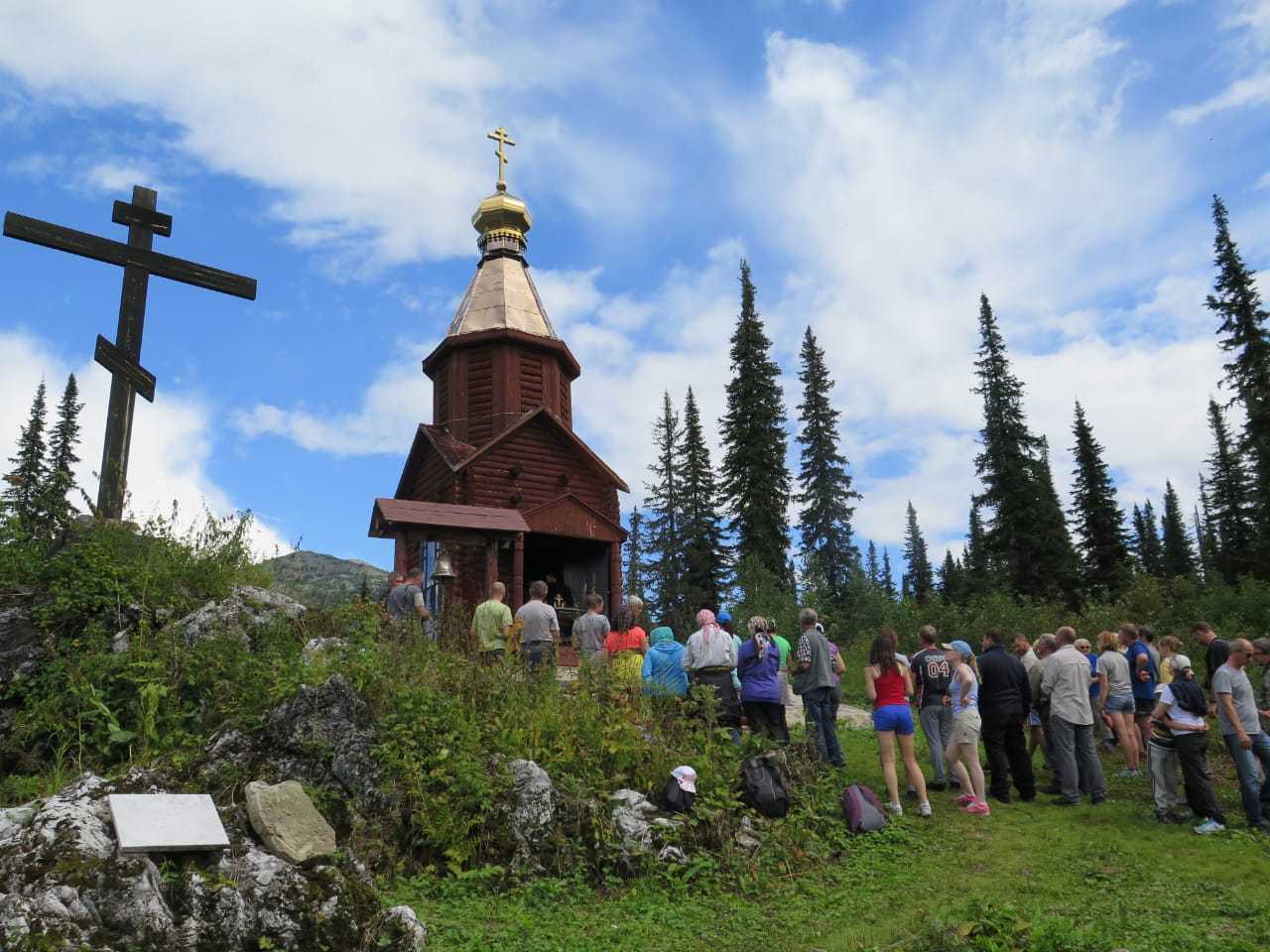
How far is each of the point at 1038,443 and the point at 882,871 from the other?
3617 cm

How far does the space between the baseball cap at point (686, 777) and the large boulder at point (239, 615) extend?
4156 mm

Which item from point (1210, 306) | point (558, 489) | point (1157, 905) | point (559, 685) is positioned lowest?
point (1157, 905)

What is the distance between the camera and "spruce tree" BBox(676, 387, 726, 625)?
3569 cm

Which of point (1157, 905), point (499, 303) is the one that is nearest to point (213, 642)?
point (1157, 905)

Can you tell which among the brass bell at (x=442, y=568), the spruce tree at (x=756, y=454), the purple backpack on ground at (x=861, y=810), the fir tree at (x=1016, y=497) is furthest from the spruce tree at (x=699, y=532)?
the purple backpack on ground at (x=861, y=810)

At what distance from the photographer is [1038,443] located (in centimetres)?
3984

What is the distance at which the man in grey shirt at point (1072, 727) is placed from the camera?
9.17 metres

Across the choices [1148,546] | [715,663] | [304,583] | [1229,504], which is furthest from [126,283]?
[1148,546]

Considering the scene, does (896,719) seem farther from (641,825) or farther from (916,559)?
(916,559)

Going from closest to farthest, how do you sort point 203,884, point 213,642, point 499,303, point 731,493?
point 203,884 < point 213,642 < point 499,303 < point 731,493

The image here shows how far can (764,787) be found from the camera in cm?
818

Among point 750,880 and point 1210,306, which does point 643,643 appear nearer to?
point 750,880

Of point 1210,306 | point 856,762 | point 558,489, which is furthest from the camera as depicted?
point 1210,306

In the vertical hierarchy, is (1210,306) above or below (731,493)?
above
